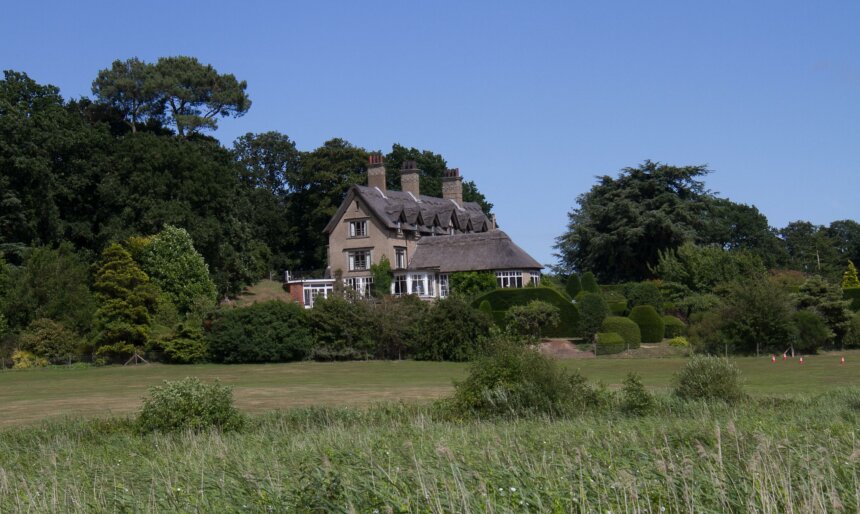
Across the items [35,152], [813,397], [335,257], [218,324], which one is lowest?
[813,397]

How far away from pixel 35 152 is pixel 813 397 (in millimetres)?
46784

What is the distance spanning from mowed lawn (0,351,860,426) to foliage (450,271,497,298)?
18583mm

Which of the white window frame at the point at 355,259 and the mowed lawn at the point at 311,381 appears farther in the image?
the white window frame at the point at 355,259

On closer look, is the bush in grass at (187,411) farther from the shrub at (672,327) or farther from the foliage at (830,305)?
the shrub at (672,327)

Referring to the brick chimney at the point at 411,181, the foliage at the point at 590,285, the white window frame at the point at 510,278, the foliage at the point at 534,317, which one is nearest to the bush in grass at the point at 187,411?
the foliage at the point at 534,317

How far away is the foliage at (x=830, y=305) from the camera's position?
1854 inches

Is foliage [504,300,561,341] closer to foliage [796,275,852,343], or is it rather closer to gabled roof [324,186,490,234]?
foliage [796,275,852,343]

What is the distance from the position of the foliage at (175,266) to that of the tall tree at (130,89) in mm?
20545

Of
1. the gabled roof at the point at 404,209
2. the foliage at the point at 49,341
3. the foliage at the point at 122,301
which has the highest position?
the gabled roof at the point at 404,209

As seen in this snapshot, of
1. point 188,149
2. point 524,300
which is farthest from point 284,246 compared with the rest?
point 524,300

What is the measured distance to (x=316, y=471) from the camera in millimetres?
9852

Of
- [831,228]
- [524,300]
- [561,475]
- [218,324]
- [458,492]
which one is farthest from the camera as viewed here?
[831,228]

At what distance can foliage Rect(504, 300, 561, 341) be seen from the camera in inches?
2020

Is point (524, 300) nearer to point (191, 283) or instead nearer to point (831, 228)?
point (191, 283)
